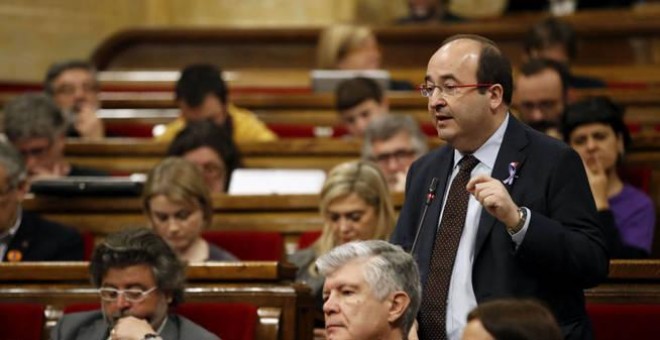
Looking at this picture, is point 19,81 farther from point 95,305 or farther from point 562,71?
point 95,305

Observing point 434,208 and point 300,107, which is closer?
point 434,208

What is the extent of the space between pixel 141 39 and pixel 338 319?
235 inches

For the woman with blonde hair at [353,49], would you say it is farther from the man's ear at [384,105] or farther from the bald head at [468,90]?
the bald head at [468,90]

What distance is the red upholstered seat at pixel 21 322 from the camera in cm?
439

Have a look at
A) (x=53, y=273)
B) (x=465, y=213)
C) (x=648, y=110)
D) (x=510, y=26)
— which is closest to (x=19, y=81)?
(x=510, y=26)

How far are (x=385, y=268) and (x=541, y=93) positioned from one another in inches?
95.8

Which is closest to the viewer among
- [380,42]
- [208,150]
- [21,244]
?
[21,244]

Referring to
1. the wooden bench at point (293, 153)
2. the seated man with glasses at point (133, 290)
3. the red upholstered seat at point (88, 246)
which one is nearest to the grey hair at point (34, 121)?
the wooden bench at point (293, 153)

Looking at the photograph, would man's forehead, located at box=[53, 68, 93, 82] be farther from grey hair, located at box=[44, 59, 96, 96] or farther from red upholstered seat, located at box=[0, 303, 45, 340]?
red upholstered seat, located at box=[0, 303, 45, 340]

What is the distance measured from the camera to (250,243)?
5301 mm

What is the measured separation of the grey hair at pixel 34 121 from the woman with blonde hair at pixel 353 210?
1.60 m

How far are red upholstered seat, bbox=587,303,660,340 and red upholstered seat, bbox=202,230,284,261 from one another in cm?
136

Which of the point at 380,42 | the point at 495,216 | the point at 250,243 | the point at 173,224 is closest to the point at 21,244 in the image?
the point at 173,224

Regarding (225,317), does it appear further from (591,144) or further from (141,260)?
(591,144)
